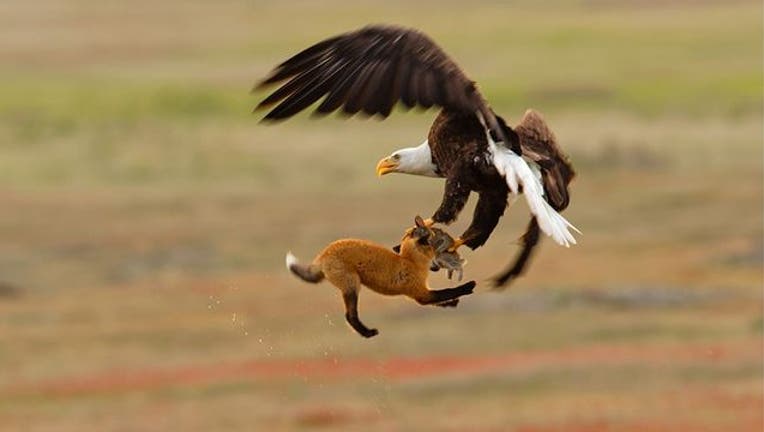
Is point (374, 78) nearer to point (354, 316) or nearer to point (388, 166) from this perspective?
point (388, 166)

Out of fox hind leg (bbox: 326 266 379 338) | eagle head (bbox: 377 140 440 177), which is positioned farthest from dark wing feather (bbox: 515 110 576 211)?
fox hind leg (bbox: 326 266 379 338)

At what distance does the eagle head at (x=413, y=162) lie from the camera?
8.98 metres

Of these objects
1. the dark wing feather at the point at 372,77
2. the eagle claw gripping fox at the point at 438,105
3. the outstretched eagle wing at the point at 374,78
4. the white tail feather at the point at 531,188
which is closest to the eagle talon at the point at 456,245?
the eagle claw gripping fox at the point at 438,105

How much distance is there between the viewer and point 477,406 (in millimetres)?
25672

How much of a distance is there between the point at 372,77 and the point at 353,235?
1244 inches

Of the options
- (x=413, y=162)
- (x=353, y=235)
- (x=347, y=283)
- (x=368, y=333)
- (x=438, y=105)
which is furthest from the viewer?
(x=353, y=235)

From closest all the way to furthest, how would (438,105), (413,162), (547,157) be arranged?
(438,105) < (413,162) < (547,157)

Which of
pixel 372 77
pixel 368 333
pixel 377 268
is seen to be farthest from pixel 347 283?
pixel 372 77

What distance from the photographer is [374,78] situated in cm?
861

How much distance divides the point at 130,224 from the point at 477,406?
18865mm

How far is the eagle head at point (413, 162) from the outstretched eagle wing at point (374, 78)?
0.37m

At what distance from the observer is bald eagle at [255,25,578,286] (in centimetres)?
847

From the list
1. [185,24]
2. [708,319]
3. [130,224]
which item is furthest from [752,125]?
[185,24]

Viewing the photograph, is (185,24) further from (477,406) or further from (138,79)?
(477,406)
